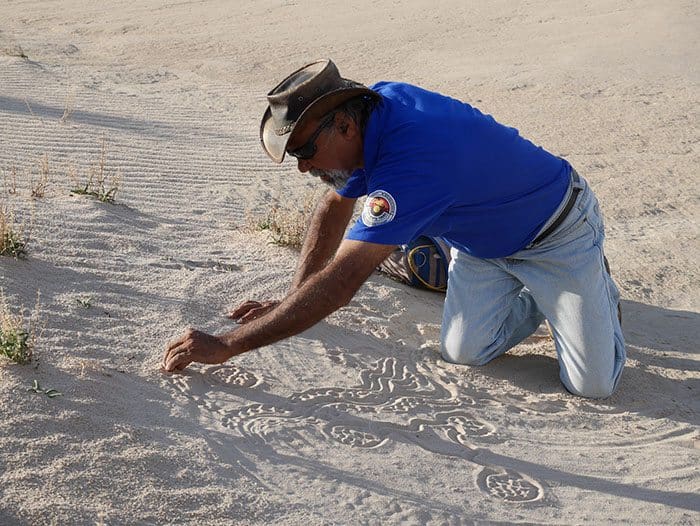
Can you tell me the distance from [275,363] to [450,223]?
43.2 inches

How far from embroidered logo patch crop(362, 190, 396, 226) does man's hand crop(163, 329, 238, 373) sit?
0.75m

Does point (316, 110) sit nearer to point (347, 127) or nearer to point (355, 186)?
point (347, 127)

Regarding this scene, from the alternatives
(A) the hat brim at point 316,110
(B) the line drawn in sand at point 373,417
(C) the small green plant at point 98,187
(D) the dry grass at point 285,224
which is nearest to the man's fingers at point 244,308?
(B) the line drawn in sand at point 373,417

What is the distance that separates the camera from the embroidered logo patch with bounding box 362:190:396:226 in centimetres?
392

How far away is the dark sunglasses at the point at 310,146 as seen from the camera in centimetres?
405

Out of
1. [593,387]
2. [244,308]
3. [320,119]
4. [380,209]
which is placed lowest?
[593,387]

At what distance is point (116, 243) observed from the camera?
233 inches

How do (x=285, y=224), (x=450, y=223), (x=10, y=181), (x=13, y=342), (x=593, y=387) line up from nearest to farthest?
1. (x=13, y=342)
2. (x=450, y=223)
3. (x=593, y=387)
4. (x=285, y=224)
5. (x=10, y=181)

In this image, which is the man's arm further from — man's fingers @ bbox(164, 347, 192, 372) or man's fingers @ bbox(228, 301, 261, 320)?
man's fingers @ bbox(164, 347, 192, 372)

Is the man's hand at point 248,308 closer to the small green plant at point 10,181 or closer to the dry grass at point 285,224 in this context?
the dry grass at point 285,224

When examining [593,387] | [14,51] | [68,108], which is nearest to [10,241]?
[593,387]

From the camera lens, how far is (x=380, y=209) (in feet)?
12.9

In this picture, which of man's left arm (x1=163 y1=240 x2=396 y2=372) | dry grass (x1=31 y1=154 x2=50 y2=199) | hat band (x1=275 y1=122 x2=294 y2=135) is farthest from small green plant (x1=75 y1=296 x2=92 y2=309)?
hat band (x1=275 y1=122 x2=294 y2=135)

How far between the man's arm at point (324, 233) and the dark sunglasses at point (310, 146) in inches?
30.9
